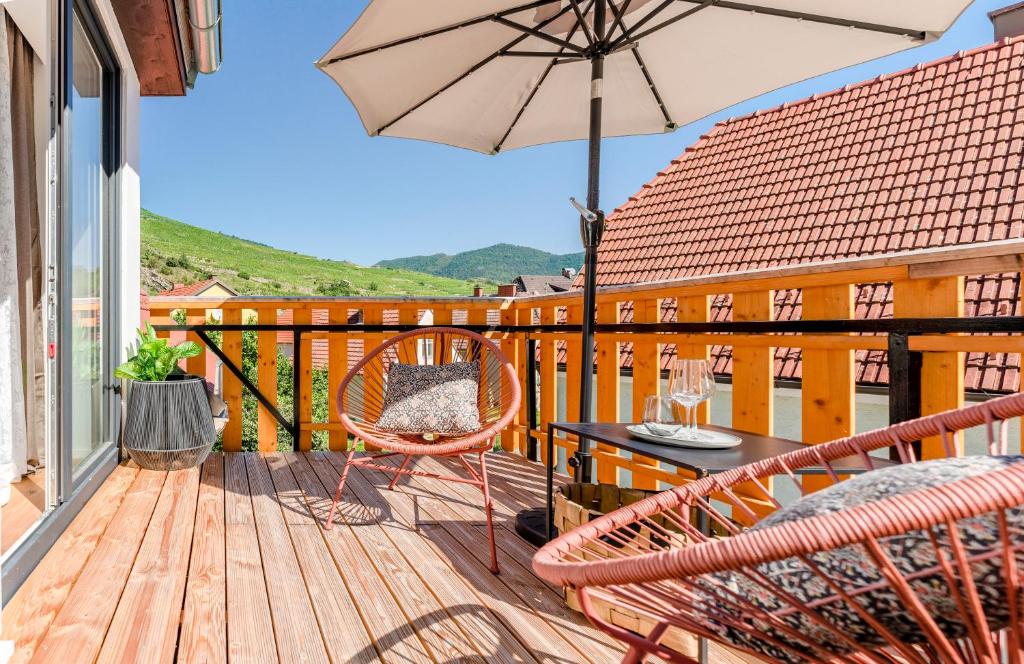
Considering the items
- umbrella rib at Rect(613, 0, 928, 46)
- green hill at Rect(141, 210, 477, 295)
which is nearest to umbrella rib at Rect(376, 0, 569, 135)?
umbrella rib at Rect(613, 0, 928, 46)

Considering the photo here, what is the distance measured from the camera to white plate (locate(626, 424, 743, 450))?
133 cm

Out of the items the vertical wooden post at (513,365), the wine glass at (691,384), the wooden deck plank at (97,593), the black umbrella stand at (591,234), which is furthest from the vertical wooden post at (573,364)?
the wooden deck plank at (97,593)

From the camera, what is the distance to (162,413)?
2.78 meters

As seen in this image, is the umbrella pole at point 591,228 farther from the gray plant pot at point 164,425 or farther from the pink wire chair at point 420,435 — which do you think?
the gray plant pot at point 164,425

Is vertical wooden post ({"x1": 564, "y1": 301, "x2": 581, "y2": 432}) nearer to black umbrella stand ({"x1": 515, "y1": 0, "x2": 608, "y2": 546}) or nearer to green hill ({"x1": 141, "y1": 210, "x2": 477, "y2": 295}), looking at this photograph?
black umbrella stand ({"x1": 515, "y1": 0, "x2": 608, "y2": 546})

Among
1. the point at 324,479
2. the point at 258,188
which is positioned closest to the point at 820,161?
the point at 324,479

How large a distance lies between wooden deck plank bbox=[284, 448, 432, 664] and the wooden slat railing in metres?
1.04

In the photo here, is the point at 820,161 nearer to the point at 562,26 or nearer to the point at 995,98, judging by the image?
the point at 995,98

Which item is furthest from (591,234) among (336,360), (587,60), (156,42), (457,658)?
(156,42)

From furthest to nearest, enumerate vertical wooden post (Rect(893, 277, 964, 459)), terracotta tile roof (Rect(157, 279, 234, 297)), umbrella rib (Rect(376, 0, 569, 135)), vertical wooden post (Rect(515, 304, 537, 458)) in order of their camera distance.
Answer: terracotta tile roof (Rect(157, 279, 234, 297)), vertical wooden post (Rect(515, 304, 537, 458)), umbrella rib (Rect(376, 0, 569, 135)), vertical wooden post (Rect(893, 277, 964, 459))

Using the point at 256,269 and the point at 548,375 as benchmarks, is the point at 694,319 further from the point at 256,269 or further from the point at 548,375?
the point at 256,269

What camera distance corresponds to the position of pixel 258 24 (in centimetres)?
3147

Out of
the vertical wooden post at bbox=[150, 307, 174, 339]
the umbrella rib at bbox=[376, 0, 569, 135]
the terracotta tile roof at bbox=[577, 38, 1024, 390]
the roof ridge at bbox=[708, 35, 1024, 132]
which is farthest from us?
the roof ridge at bbox=[708, 35, 1024, 132]

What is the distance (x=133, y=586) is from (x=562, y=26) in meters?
2.31
